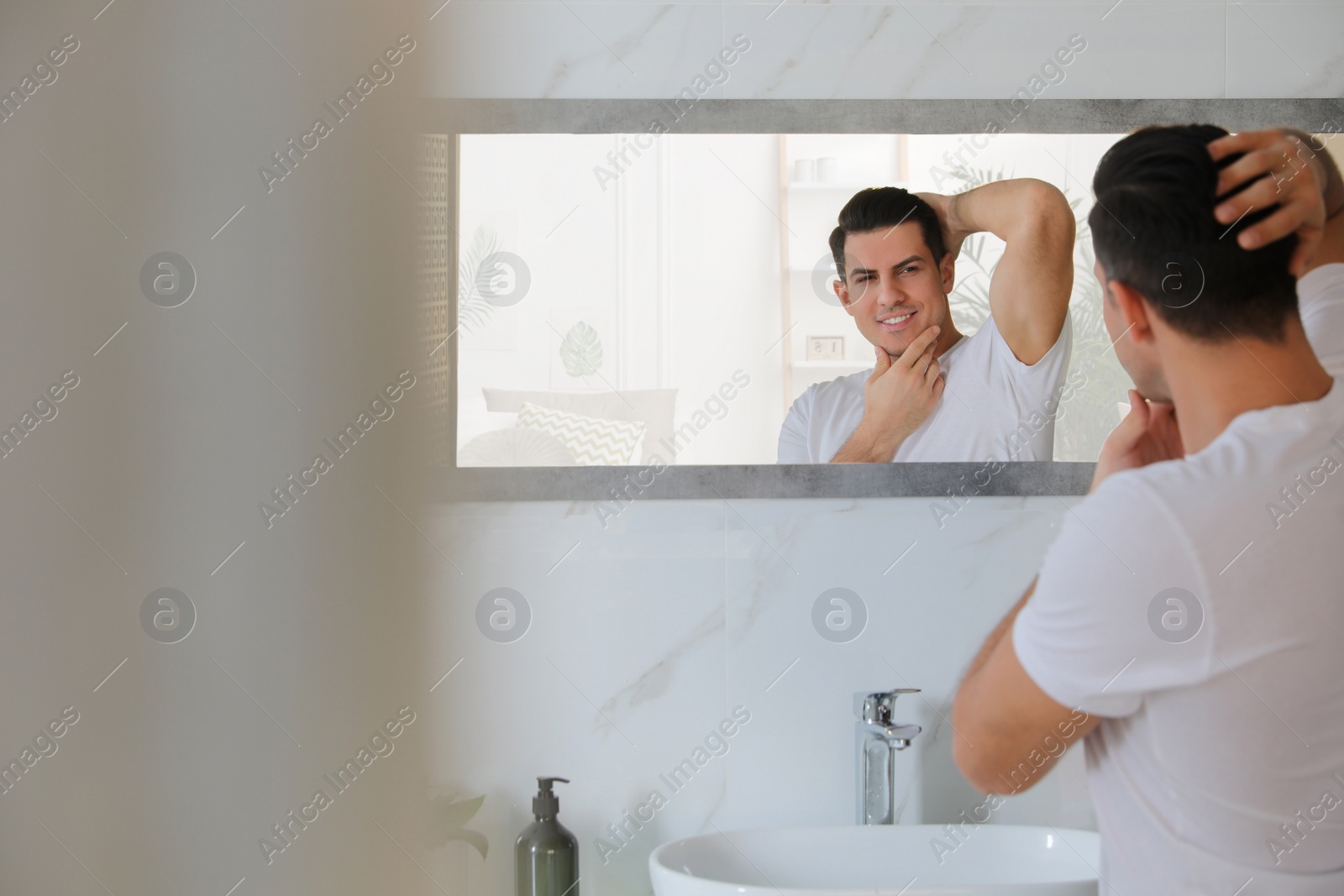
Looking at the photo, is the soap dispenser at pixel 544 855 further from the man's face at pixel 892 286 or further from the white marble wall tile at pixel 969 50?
the white marble wall tile at pixel 969 50

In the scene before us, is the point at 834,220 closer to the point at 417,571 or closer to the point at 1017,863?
the point at 1017,863

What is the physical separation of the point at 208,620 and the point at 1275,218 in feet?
3.10

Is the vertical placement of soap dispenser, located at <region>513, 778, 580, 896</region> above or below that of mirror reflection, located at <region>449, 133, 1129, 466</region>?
below

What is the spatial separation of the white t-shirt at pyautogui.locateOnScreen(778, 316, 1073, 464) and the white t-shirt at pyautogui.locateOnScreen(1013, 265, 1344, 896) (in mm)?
448

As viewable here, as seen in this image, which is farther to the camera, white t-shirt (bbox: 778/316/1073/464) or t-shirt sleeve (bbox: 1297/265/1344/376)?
white t-shirt (bbox: 778/316/1073/464)

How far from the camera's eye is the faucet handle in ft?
3.76

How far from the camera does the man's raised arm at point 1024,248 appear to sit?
1225 millimetres

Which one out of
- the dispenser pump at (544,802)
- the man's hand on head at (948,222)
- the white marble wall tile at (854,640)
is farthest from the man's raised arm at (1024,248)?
the dispenser pump at (544,802)

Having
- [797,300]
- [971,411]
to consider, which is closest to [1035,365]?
[971,411]

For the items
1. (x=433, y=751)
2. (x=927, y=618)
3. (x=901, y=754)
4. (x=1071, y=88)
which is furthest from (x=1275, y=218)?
(x=433, y=751)

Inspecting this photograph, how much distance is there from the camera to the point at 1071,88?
1237 mm

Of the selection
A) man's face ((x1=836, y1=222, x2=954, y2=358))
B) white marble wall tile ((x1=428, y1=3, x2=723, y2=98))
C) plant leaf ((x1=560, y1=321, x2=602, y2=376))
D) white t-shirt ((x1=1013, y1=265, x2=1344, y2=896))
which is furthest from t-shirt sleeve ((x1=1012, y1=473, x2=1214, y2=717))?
white marble wall tile ((x1=428, y1=3, x2=723, y2=98))

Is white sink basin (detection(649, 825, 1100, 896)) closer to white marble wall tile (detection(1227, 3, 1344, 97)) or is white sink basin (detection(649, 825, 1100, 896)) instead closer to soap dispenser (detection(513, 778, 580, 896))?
soap dispenser (detection(513, 778, 580, 896))

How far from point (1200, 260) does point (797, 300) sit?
19.7 inches
